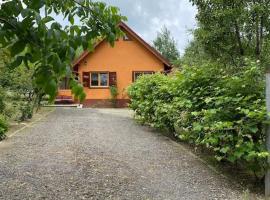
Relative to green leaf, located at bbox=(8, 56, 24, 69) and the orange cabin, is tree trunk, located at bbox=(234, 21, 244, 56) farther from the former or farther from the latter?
green leaf, located at bbox=(8, 56, 24, 69)

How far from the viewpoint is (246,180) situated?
6.99 metres

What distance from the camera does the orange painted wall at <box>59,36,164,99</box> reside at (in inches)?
1244

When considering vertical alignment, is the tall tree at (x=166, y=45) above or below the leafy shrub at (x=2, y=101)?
above

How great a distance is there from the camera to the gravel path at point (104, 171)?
6.11 m

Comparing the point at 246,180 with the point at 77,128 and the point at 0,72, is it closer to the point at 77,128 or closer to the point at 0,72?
the point at 77,128

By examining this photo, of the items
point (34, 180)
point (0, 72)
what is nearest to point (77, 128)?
point (0, 72)

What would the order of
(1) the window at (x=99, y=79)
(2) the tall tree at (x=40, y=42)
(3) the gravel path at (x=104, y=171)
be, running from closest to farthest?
1. (2) the tall tree at (x=40, y=42)
2. (3) the gravel path at (x=104, y=171)
3. (1) the window at (x=99, y=79)

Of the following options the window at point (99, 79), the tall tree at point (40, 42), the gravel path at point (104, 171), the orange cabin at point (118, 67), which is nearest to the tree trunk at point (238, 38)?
the gravel path at point (104, 171)

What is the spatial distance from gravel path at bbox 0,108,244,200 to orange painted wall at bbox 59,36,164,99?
20.0 m

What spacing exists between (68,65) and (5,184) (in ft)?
15.3

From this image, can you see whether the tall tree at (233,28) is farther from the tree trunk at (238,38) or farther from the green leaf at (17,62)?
the green leaf at (17,62)

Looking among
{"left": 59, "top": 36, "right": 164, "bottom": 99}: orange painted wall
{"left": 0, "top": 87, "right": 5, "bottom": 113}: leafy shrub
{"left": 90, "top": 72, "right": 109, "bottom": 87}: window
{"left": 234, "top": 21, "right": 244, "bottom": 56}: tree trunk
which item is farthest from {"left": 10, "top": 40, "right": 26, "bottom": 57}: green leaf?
{"left": 90, "top": 72, "right": 109, "bottom": 87}: window

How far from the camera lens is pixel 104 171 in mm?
7422

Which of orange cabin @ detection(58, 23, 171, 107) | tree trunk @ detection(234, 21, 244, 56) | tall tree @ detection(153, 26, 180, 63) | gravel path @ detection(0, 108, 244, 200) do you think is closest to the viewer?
gravel path @ detection(0, 108, 244, 200)
